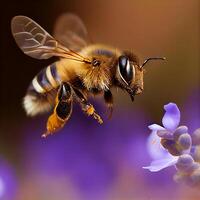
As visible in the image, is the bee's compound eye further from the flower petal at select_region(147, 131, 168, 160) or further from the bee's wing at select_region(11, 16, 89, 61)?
the flower petal at select_region(147, 131, 168, 160)

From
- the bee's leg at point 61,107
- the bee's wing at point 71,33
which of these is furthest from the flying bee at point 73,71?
the bee's wing at point 71,33

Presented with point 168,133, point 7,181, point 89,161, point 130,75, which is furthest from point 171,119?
point 89,161

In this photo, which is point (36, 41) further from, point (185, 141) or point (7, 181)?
point (7, 181)

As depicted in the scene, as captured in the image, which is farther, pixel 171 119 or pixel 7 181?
pixel 7 181

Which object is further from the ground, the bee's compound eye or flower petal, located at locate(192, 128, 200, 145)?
the bee's compound eye

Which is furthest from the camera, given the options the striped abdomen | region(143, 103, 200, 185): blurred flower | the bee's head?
the striped abdomen

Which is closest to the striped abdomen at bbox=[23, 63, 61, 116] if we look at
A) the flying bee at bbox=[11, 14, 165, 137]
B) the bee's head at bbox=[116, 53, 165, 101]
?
the flying bee at bbox=[11, 14, 165, 137]

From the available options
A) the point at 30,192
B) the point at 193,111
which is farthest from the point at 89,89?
the point at 30,192

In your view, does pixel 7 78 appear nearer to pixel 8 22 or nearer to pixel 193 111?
pixel 8 22
